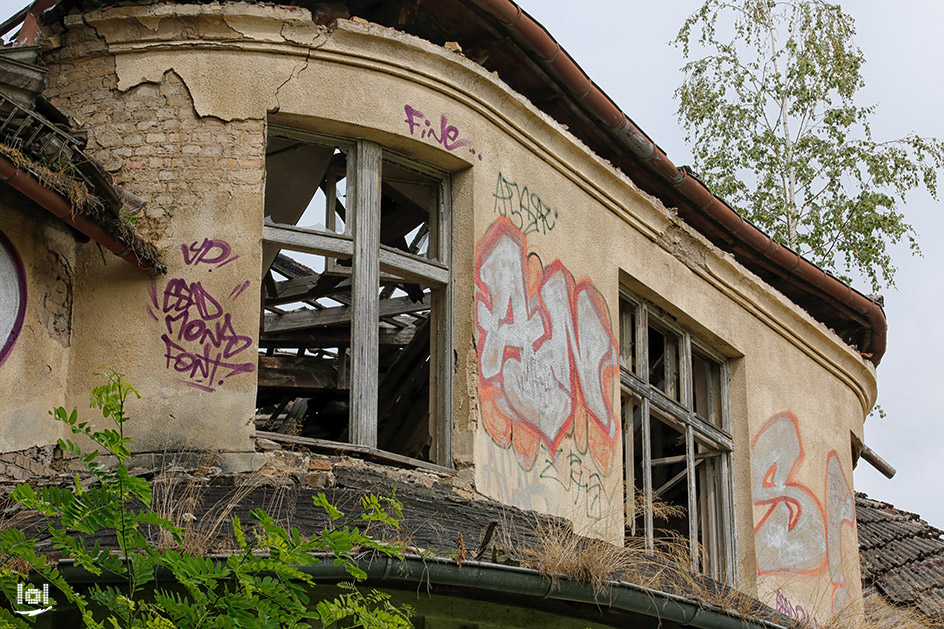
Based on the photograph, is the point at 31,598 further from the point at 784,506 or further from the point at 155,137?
the point at 784,506

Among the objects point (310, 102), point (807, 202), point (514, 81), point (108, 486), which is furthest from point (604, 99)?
point (807, 202)

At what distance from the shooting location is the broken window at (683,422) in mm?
11461

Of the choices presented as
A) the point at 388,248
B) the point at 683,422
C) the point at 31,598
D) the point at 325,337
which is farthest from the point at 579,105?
the point at 31,598

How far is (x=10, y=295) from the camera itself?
8.62 m

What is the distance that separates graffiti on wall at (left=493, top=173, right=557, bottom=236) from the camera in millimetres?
10070

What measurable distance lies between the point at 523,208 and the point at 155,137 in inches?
99.6

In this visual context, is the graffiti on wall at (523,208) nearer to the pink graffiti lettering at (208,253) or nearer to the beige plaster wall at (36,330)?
the pink graffiti lettering at (208,253)

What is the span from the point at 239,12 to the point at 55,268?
196 centimetres

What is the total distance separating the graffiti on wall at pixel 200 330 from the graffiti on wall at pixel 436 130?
1505 millimetres

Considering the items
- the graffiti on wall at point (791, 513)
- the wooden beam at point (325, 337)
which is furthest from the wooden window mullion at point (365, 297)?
the graffiti on wall at point (791, 513)

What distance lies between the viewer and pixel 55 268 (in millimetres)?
8891

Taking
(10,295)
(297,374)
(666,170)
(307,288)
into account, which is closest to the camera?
(10,295)

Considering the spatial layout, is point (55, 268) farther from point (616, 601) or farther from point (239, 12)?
point (616, 601)

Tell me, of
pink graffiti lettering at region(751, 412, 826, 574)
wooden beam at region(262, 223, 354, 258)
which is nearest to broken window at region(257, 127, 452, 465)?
wooden beam at region(262, 223, 354, 258)
